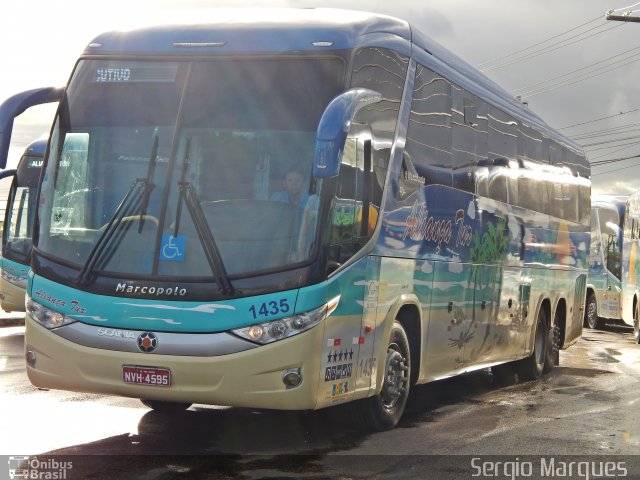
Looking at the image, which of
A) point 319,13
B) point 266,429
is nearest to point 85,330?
point 266,429

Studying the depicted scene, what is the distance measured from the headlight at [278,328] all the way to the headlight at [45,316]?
4.64 feet

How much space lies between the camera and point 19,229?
2308cm

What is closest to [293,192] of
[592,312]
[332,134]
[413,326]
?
[332,134]

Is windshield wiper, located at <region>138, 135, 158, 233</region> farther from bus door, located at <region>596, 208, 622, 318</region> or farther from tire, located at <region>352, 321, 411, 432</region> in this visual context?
bus door, located at <region>596, 208, 622, 318</region>

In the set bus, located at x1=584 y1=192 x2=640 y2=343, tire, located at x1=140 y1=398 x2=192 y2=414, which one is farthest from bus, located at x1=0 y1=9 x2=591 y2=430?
bus, located at x1=584 y1=192 x2=640 y2=343

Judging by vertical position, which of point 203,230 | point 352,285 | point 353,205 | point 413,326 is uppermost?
point 353,205

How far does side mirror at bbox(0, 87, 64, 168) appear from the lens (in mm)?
9539

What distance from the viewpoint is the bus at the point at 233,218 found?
8820 mm

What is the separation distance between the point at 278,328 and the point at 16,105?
2.96m

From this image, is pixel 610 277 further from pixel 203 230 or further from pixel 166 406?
pixel 203 230

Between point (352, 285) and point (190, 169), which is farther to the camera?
point (352, 285)

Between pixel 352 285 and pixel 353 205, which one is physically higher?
pixel 353 205

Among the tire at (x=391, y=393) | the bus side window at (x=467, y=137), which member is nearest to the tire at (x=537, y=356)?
the bus side window at (x=467, y=137)

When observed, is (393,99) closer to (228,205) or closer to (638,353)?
(228,205)
